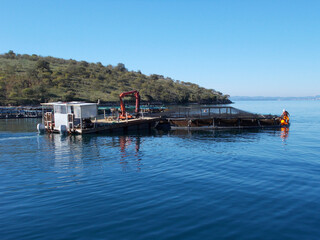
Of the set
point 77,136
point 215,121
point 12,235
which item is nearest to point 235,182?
point 12,235

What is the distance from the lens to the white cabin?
38.2 meters

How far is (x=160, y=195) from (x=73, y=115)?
90.2 feet

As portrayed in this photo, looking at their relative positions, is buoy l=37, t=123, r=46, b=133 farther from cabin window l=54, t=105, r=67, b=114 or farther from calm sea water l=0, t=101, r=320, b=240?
calm sea water l=0, t=101, r=320, b=240

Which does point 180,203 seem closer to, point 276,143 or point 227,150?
point 227,150

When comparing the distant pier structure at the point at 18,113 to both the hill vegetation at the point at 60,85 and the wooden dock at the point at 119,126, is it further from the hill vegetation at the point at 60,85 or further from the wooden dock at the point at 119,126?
the wooden dock at the point at 119,126

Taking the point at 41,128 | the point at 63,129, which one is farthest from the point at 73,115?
the point at 41,128

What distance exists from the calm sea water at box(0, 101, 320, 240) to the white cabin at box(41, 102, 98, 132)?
12.9 m

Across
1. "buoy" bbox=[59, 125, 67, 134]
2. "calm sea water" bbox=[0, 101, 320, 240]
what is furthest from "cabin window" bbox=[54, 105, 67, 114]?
"calm sea water" bbox=[0, 101, 320, 240]

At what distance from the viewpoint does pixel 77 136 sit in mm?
37781

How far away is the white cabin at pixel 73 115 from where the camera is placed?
3816 cm

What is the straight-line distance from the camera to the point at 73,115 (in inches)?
1494

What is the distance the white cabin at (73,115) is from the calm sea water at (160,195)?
12.9m

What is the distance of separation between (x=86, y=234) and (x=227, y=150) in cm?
1983

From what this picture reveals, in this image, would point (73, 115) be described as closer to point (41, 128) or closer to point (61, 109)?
point (61, 109)
